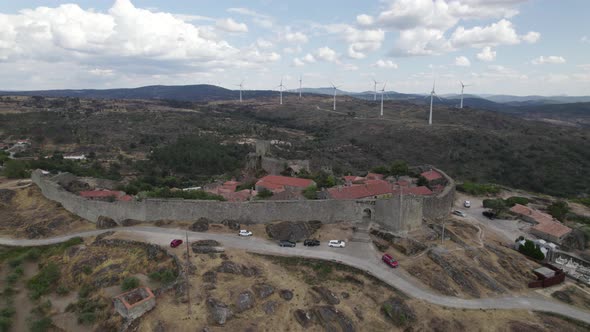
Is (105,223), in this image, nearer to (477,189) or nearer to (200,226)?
(200,226)

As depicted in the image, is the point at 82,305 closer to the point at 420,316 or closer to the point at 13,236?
the point at 13,236

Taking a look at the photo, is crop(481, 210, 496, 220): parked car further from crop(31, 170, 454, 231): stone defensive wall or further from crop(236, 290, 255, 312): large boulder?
crop(236, 290, 255, 312): large boulder

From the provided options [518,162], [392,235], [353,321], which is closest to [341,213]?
[392,235]

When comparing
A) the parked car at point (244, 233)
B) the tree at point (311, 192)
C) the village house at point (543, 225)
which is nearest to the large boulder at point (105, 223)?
the parked car at point (244, 233)

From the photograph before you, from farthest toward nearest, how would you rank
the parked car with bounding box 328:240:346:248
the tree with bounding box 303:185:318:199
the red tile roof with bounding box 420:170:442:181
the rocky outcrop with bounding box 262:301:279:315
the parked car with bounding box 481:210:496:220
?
the red tile roof with bounding box 420:170:442:181 → the parked car with bounding box 481:210:496:220 → the tree with bounding box 303:185:318:199 → the parked car with bounding box 328:240:346:248 → the rocky outcrop with bounding box 262:301:279:315

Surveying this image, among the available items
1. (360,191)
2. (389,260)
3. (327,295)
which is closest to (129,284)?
(327,295)

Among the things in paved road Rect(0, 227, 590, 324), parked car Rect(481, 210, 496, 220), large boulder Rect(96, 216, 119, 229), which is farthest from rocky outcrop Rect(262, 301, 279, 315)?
parked car Rect(481, 210, 496, 220)
